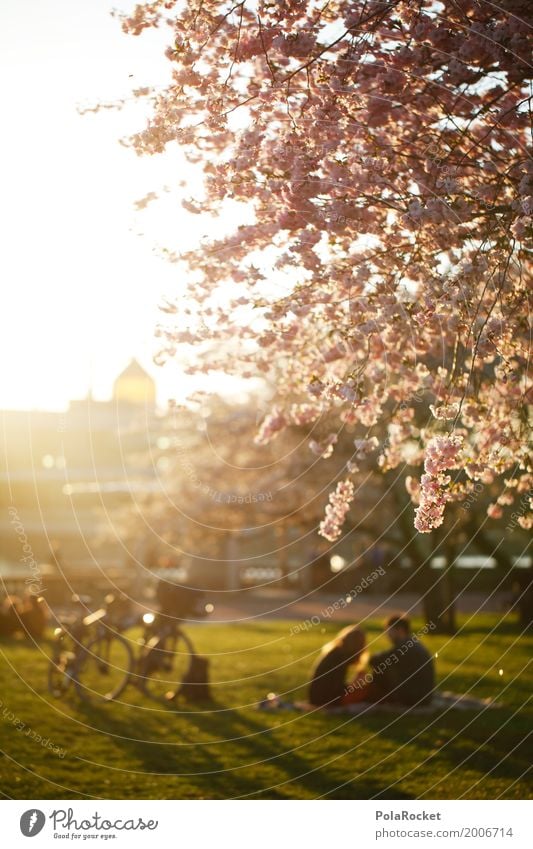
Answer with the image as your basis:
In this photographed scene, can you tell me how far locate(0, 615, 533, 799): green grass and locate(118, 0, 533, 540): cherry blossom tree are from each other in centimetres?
246

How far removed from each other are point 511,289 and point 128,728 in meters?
6.80

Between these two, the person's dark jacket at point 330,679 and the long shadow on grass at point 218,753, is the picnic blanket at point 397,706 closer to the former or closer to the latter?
the person's dark jacket at point 330,679

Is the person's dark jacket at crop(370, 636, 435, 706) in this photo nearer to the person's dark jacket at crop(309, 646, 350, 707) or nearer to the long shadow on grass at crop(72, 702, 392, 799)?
the person's dark jacket at crop(309, 646, 350, 707)

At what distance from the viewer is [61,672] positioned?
43.6 ft

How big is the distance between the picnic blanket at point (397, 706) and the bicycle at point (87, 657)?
6.63 ft

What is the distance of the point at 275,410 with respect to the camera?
29.0 feet

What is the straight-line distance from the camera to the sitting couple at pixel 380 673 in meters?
11.8

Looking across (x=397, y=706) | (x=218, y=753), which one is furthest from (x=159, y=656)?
(x=218, y=753)

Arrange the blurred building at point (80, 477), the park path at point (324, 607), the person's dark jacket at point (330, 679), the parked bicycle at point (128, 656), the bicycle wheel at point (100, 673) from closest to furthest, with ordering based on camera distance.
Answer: the person's dark jacket at point (330, 679) → the bicycle wheel at point (100, 673) → the parked bicycle at point (128, 656) → the park path at point (324, 607) → the blurred building at point (80, 477)

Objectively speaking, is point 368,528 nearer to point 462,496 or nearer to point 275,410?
point 275,410

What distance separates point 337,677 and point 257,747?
2.16 m

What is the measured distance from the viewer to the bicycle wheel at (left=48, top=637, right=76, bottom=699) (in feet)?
42.7

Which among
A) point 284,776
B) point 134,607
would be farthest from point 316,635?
point 284,776

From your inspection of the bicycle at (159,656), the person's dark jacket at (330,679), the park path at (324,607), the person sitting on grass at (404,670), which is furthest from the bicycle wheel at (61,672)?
the park path at (324,607)
